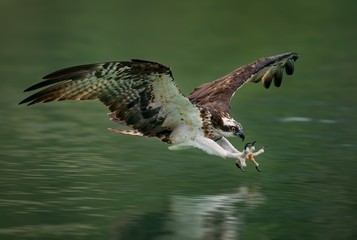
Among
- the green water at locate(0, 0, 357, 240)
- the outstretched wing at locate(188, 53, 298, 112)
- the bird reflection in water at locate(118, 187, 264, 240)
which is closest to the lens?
the bird reflection in water at locate(118, 187, 264, 240)

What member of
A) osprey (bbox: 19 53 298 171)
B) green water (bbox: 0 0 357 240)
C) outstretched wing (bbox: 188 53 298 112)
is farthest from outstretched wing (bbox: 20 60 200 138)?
outstretched wing (bbox: 188 53 298 112)

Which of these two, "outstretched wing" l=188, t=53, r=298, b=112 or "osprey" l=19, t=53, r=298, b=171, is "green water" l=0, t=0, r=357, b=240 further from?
"outstretched wing" l=188, t=53, r=298, b=112

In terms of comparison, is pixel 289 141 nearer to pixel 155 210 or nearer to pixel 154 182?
pixel 154 182

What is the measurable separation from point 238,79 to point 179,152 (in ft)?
5.64

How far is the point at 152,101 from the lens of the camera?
40.0 ft

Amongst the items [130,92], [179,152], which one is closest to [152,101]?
[130,92]

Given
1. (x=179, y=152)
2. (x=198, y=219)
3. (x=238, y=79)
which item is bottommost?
(x=198, y=219)

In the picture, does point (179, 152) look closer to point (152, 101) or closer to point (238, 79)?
point (238, 79)

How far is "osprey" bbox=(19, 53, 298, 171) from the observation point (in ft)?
37.4

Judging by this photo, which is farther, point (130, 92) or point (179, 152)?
point (179, 152)

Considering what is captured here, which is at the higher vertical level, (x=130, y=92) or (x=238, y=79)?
(x=238, y=79)

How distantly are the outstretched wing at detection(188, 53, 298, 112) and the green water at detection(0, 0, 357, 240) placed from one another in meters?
0.98

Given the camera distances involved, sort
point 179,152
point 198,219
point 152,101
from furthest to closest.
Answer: point 179,152, point 152,101, point 198,219

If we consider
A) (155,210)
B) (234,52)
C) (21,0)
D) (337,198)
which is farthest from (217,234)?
(21,0)
